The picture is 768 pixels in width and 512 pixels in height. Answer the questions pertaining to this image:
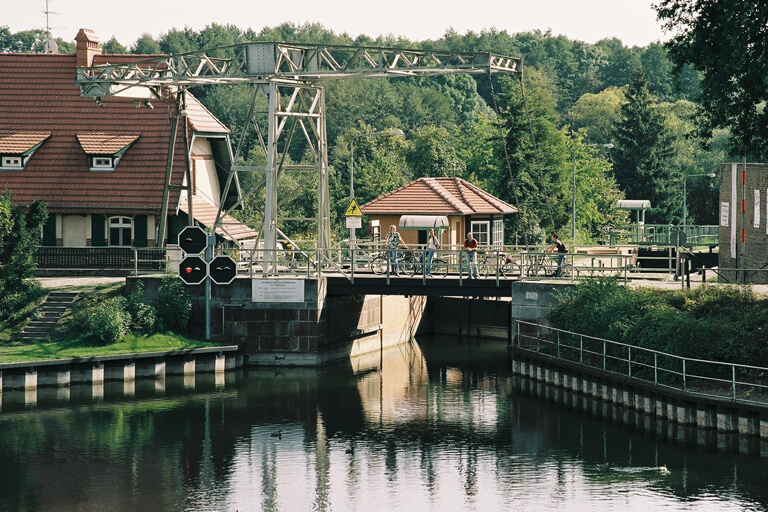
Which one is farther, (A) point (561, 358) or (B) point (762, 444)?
(A) point (561, 358)

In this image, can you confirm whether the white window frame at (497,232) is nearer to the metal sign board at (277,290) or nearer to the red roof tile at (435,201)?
the red roof tile at (435,201)

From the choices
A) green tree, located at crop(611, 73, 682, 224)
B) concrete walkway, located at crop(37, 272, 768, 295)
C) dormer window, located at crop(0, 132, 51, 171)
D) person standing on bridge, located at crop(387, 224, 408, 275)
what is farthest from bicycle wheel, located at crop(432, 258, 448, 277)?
green tree, located at crop(611, 73, 682, 224)

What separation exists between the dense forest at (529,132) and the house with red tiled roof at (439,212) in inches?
77.2

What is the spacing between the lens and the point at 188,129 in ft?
158

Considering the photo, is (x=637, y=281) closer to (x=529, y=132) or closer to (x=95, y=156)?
(x=95, y=156)

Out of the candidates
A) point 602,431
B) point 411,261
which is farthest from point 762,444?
point 411,261

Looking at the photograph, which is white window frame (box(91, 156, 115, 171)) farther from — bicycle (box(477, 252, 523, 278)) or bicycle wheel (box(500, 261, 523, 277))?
bicycle wheel (box(500, 261, 523, 277))

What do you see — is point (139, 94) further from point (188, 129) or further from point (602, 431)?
point (602, 431)

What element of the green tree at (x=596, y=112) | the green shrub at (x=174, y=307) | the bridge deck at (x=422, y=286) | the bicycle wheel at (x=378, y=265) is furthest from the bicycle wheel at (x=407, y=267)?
the green tree at (x=596, y=112)

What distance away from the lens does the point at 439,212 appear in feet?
174

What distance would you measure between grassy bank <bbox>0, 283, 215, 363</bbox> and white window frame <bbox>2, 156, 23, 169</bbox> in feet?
27.8

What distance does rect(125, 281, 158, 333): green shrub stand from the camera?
41031mm

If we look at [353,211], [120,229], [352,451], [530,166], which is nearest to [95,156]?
[120,229]

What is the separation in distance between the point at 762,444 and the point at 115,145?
29.6 metres
